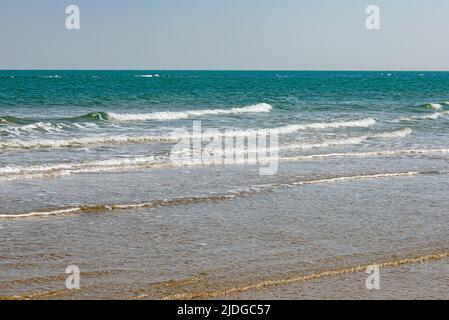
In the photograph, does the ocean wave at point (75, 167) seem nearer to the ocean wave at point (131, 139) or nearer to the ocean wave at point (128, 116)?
the ocean wave at point (131, 139)

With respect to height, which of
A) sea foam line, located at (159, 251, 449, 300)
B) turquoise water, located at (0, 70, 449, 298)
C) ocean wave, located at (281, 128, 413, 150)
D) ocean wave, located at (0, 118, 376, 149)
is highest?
ocean wave, located at (0, 118, 376, 149)

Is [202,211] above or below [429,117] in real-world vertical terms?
below

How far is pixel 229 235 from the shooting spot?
9727 millimetres

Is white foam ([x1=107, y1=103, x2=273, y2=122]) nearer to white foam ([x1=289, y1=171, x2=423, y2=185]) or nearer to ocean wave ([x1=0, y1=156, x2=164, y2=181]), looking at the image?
ocean wave ([x1=0, y1=156, x2=164, y2=181])

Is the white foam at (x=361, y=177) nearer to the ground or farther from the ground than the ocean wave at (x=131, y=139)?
nearer to the ground

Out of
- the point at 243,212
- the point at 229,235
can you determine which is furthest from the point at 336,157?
the point at 229,235

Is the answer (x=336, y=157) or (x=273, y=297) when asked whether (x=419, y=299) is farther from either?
(x=336, y=157)

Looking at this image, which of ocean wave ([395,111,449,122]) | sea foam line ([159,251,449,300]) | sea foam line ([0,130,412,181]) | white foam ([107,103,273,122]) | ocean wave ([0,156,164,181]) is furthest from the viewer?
ocean wave ([395,111,449,122])

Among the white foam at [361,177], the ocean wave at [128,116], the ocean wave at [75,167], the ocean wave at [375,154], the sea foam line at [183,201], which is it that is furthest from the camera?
the ocean wave at [128,116]

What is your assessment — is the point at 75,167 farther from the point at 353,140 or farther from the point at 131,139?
the point at 353,140

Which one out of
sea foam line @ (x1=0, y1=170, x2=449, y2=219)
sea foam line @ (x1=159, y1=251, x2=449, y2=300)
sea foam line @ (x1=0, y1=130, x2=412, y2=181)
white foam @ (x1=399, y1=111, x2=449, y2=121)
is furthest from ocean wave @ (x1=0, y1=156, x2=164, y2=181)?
white foam @ (x1=399, y1=111, x2=449, y2=121)

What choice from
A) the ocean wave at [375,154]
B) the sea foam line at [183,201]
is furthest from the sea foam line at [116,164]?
the sea foam line at [183,201]

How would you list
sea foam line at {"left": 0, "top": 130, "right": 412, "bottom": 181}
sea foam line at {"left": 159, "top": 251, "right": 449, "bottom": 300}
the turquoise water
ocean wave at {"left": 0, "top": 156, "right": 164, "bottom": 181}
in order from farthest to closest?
1. sea foam line at {"left": 0, "top": 130, "right": 412, "bottom": 181}
2. ocean wave at {"left": 0, "top": 156, "right": 164, "bottom": 181}
3. the turquoise water
4. sea foam line at {"left": 159, "top": 251, "right": 449, "bottom": 300}

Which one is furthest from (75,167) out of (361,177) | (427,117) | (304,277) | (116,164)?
(427,117)
